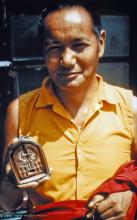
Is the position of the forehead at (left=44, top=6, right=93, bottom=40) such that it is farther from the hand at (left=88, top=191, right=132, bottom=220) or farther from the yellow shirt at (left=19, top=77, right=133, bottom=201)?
the hand at (left=88, top=191, right=132, bottom=220)

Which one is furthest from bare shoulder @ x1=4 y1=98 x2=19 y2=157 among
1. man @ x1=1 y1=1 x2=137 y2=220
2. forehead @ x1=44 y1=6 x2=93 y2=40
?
forehead @ x1=44 y1=6 x2=93 y2=40

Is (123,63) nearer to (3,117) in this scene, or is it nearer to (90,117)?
(90,117)

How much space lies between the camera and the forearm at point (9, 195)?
1.07 meters

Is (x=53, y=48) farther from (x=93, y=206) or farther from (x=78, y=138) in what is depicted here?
(x=93, y=206)

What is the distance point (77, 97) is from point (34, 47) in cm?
26

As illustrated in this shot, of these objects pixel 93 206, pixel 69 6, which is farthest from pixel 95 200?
pixel 69 6

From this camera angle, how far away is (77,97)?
43.2 inches

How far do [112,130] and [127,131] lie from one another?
1.7 inches

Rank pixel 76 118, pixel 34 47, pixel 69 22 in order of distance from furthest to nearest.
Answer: pixel 34 47, pixel 76 118, pixel 69 22

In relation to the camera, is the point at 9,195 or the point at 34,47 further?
the point at 34,47

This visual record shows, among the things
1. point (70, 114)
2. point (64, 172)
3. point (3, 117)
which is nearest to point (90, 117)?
point (70, 114)

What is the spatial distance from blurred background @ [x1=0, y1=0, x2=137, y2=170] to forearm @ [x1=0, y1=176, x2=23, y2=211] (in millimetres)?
126

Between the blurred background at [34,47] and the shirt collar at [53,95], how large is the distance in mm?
141

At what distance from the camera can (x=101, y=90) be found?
1111 millimetres
